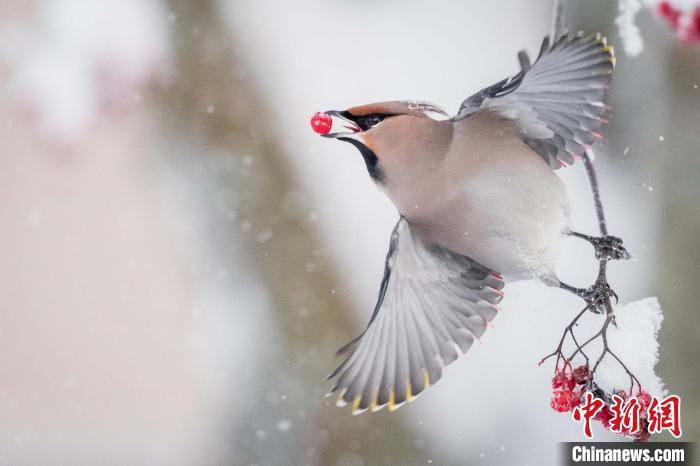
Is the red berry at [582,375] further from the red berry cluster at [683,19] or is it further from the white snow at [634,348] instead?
the red berry cluster at [683,19]

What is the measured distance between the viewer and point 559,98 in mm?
1039

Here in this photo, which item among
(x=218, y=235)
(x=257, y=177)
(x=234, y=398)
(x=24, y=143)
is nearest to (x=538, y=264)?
(x=257, y=177)

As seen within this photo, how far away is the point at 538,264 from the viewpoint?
1100 mm

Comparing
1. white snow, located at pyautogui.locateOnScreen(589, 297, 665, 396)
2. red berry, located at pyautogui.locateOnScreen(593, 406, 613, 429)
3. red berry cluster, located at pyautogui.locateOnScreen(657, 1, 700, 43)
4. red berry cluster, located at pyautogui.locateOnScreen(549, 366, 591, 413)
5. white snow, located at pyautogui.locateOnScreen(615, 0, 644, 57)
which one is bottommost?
red berry, located at pyautogui.locateOnScreen(593, 406, 613, 429)

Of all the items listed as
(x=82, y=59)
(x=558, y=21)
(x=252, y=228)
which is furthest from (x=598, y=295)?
(x=82, y=59)

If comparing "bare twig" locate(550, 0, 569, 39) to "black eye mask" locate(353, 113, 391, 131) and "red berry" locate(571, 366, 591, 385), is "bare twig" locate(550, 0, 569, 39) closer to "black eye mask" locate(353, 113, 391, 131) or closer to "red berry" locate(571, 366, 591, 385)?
"black eye mask" locate(353, 113, 391, 131)

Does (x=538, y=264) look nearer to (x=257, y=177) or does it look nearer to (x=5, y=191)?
(x=257, y=177)

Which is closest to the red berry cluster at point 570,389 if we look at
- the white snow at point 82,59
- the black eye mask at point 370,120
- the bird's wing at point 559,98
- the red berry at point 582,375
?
the red berry at point 582,375

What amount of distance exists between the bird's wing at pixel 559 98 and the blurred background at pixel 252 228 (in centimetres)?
9

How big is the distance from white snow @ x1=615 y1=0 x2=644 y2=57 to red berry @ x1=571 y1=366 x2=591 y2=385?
0.58 meters

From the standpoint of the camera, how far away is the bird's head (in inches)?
42.2

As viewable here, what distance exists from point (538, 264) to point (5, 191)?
1515 mm

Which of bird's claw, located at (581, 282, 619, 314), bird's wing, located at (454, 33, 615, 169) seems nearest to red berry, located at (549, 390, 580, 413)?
bird's claw, located at (581, 282, 619, 314)

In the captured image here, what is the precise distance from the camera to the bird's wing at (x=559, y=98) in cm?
100
